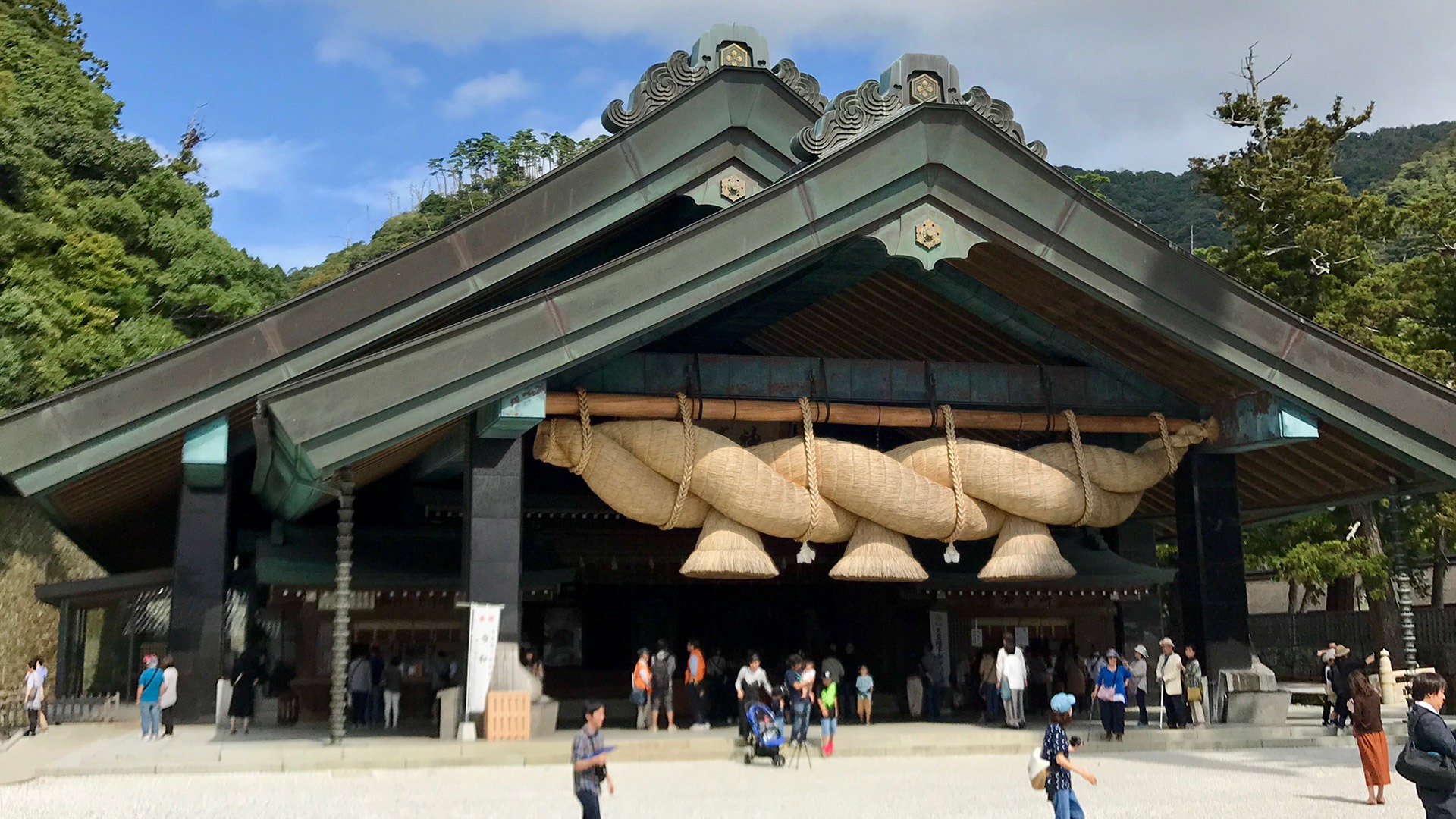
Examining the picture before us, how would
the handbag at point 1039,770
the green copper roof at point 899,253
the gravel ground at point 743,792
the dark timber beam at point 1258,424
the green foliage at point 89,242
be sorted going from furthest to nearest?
1. the green foliage at point 89,242
2. the dark timber beam at point 1258,424
3. the green copper roof at point 899,253
4. the gravel ground at point 743,792
5. the handbag at point 1039,770

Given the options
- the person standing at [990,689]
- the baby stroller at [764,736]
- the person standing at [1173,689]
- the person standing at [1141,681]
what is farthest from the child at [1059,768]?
the person standing at [990,689]

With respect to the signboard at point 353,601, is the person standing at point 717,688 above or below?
below

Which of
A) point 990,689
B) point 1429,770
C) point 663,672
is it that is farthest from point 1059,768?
point 990,689

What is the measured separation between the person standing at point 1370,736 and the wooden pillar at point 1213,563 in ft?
19.5

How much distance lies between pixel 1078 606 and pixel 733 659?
655cm

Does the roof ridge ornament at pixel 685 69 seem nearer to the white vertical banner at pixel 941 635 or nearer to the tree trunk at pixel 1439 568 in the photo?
the white vertical banner at pixel 941 635

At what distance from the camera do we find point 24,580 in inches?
1257

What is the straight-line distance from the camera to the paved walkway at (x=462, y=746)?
14.5 meters

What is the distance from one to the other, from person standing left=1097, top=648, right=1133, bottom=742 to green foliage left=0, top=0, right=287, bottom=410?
87.1ft

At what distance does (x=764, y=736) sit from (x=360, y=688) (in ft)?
28.0

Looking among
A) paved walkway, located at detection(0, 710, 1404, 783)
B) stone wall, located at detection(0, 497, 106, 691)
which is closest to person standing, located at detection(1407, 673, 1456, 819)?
paved walkway, located at detection(0, 710, 1404, 783)

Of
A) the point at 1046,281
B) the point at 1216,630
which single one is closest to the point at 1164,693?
the point at 1216,630

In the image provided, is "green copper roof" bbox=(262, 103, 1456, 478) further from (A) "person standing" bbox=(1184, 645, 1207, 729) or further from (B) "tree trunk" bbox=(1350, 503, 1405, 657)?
(B) "tree trunk" bbox=(1350, 503, 1405, 657)

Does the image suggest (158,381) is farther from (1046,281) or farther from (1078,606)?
(1078,606)
